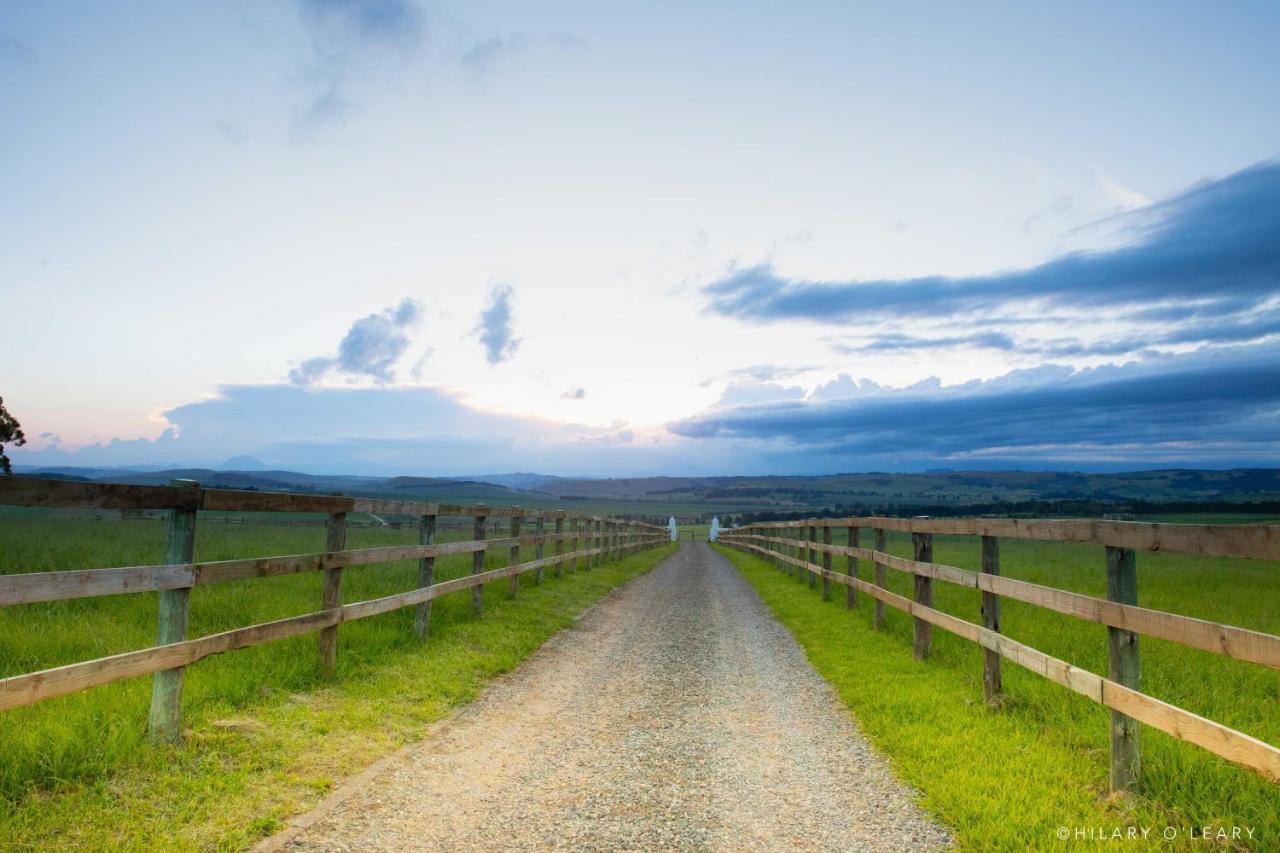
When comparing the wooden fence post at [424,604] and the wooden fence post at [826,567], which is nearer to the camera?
the wooden fence post at [424,604]

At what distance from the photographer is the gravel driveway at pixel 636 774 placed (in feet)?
14.3

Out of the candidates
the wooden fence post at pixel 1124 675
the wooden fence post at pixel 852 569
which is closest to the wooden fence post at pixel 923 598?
the wooden fence post at pixel 1124 675

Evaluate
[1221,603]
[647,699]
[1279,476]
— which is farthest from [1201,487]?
[647,699]

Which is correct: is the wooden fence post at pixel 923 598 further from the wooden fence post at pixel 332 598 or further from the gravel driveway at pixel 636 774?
the wooden fence post at pixel 332 598

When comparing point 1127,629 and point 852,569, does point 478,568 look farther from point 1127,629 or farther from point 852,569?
point 1127,629

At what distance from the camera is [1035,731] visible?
5973mm

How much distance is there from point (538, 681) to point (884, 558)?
17.7ft

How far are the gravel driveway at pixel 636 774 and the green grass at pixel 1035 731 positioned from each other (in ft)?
1.01

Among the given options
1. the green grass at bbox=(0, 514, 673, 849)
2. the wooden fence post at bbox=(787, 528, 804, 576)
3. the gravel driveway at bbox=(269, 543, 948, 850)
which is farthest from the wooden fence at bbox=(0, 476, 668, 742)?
the wooden fence post at bbox=(787, 528, 804, 576)

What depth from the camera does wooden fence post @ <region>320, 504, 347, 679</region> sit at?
720cm

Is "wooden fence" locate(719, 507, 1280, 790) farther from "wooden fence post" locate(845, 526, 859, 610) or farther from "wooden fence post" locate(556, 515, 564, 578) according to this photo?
"wooden fence post" locate(556, 515, 564, 578)

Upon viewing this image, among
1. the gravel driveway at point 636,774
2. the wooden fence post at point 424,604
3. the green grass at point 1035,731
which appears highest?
the wooden fence post at point 424,604

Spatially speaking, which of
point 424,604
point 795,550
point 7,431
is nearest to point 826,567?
point 795,550

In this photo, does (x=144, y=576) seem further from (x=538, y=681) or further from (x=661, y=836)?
(x=538, y=681)
